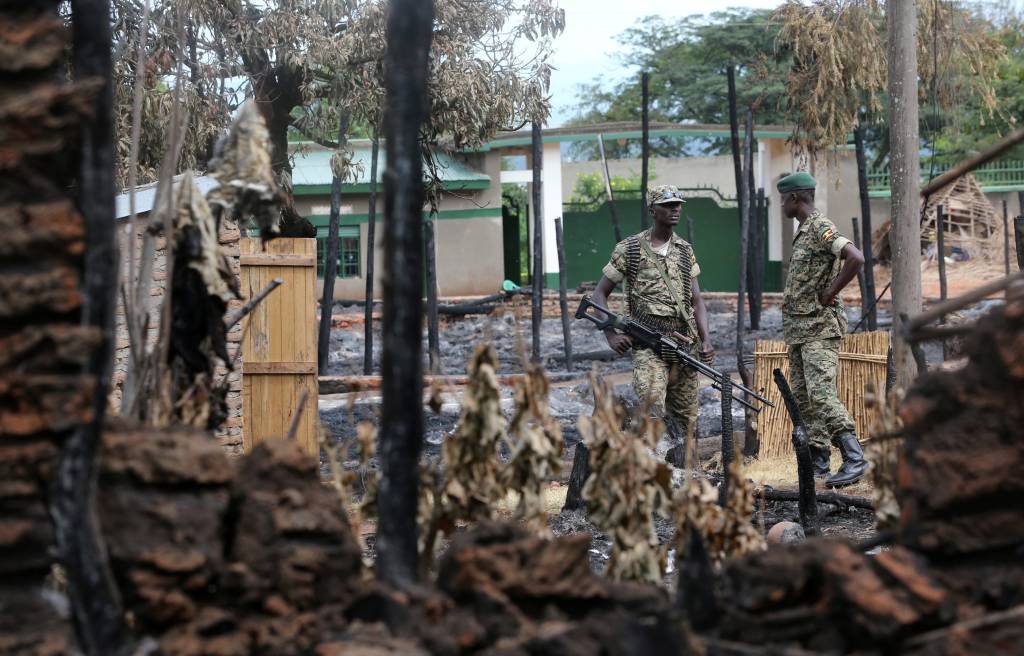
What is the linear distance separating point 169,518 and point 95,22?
1.38m

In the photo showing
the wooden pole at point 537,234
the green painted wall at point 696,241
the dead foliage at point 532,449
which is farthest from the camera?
the green painted wall at point 696,241

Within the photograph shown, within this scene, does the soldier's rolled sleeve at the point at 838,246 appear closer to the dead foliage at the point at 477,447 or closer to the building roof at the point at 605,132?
the dead foliage at the point at 477,447

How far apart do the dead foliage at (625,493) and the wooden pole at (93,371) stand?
1569mm

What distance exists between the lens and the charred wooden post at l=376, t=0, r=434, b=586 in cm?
327

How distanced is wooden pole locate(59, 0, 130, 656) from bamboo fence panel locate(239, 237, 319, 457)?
6.38 meters

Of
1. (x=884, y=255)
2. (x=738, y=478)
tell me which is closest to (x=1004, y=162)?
(x=884, y=255)

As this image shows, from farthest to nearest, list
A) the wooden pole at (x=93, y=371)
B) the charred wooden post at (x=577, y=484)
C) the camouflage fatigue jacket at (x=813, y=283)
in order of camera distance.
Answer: the camouflage fatigue jacket at (x=813, y=283) < the charred wooden post at (x=577, y=484) < the wooden pole at (x=93, y=371)

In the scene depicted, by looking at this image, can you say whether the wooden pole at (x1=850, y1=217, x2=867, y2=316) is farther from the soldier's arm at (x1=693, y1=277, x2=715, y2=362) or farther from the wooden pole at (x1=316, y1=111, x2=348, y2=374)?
the wooden pole at (x1=316, y1=111, x2=348, y2=374)

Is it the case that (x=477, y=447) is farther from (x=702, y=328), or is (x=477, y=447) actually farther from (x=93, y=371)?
(x=702, y=328)

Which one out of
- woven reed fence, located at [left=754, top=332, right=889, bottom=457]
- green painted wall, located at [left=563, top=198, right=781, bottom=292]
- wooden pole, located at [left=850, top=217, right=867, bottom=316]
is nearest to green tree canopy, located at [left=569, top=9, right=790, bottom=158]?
green painted wall, located at [left=563, top=198, right=781, bottom=292]

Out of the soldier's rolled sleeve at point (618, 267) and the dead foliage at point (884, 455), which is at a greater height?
the soldier's rolled sleeve at point (618, 267)

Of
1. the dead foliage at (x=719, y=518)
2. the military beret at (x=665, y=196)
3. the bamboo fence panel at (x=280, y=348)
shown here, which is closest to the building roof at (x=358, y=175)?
the bamboo fence panel at (x=280, y=348)

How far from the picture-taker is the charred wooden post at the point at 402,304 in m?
3.27

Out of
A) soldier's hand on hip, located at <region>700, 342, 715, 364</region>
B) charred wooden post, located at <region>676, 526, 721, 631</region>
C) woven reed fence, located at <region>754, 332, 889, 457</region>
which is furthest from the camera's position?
woven reed fence, located at <region>754, 332, 889, 457</region>
